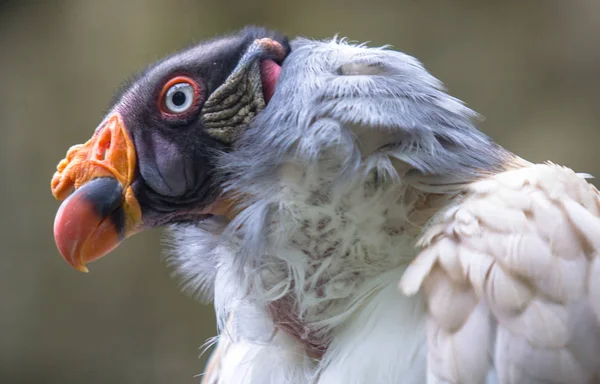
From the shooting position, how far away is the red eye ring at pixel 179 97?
124 centimetres

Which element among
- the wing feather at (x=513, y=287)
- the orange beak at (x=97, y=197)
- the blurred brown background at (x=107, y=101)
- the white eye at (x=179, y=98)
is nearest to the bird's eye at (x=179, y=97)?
the white eye at (x=179, y=98)

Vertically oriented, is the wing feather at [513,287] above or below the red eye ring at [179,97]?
below

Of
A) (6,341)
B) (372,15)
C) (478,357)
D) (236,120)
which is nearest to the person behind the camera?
(478,357)

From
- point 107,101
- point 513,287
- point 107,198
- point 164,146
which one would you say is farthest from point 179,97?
point 107,101

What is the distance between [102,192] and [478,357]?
74 cm

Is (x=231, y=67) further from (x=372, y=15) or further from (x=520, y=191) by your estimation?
(x=372, y=15)

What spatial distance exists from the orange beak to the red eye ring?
0.32ft

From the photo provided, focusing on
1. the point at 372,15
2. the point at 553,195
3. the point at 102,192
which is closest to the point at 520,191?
the point at 553,195

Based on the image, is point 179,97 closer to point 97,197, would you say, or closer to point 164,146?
point 164,146

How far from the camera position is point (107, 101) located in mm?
3439

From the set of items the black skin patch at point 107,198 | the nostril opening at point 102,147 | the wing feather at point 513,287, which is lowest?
the wing feather at point 513,287

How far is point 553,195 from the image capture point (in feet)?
3.51

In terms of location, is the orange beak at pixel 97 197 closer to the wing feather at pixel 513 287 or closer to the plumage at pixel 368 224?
the plumage at pixel 368 224

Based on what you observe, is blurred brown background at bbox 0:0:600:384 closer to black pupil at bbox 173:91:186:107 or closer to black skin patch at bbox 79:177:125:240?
black pupil at bbox 173:91:186:107
